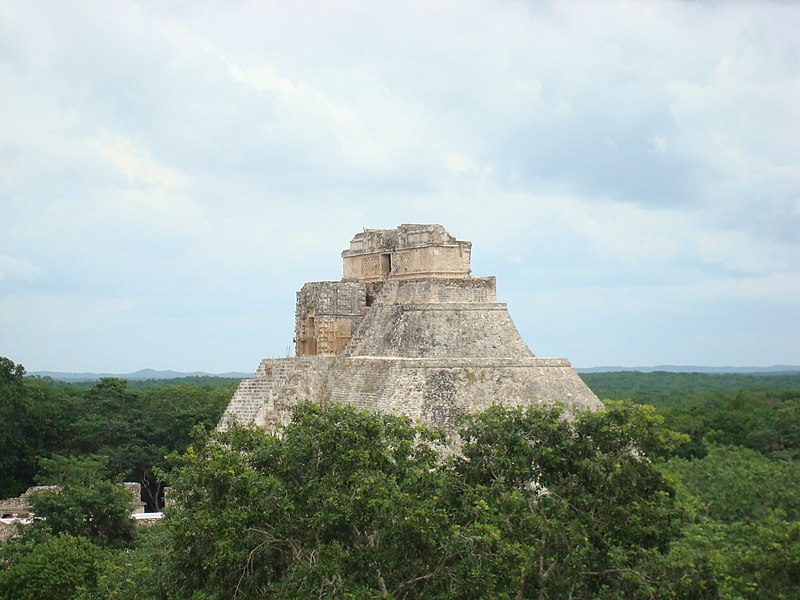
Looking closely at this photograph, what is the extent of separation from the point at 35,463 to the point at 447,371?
22.6 meters

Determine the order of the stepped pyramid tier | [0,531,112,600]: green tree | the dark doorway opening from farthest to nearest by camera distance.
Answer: the dark doorway opening
the stepped pyramid tier
[0,531,112,600]: green tree

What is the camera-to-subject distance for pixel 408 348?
24.9 m

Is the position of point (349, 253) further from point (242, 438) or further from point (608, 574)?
point (608, 574)

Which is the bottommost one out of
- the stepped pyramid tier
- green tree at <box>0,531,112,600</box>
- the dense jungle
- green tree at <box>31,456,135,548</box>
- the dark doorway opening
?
green tree at <box>0,531,112,600</box>

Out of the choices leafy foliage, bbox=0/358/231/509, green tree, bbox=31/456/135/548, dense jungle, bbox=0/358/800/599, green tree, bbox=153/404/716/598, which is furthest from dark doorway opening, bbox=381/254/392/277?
leafy foliage, bbox=0/358/231/509

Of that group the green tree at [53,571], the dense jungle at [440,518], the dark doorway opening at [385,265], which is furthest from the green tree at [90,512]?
the dense jungle at [440,518]

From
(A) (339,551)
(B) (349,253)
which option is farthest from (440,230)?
(A) (339,551)

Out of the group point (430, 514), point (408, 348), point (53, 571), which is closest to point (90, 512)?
point (53, 571)

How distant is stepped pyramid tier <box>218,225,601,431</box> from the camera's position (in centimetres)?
2348

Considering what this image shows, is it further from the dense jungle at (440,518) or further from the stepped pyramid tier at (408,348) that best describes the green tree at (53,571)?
the stepped pyramid tier at (408,348)

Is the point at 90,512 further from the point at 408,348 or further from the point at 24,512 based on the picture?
the point at 408,348

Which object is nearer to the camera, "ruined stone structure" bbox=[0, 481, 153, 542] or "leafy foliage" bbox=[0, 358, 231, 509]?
"ruined stone structure" bbox=[0, 481, 153, 542]

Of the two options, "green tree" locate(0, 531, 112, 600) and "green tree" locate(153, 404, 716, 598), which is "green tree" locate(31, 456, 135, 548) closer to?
"green tree" locate(0, 531, 112, 600)

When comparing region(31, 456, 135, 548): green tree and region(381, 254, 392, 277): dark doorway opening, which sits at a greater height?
region(381, 254, 392, 277): dark doorway opening
